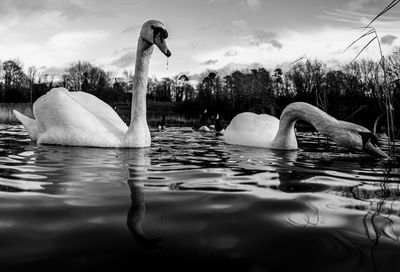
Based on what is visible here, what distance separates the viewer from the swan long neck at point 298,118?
483cm

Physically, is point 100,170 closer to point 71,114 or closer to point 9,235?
point 9,235

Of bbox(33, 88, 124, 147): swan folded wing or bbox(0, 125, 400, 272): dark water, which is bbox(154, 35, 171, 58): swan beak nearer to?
bbox(33, 88, 124, 147): swan folded wing

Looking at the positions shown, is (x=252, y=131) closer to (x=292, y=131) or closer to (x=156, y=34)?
(x=292, y=131)

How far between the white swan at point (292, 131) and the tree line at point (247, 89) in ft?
2.53

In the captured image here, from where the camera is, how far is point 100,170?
363 centimetres

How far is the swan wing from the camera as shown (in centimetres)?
715

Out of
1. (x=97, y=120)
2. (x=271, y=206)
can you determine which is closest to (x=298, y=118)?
(x=97, y=120)

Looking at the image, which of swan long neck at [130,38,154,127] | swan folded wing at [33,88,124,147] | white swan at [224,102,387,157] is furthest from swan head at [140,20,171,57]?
white swan at [224,102,387,157]

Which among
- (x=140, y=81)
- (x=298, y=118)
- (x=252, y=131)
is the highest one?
(x=140, y=81)

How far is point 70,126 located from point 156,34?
2.03m

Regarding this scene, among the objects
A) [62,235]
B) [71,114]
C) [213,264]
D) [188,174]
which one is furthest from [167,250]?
[71,114]

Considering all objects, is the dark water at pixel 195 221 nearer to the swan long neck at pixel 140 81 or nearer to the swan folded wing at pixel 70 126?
the swan folded wing at pixel 70 126

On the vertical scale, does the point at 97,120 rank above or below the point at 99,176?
above

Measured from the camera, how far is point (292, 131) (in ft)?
21.4
